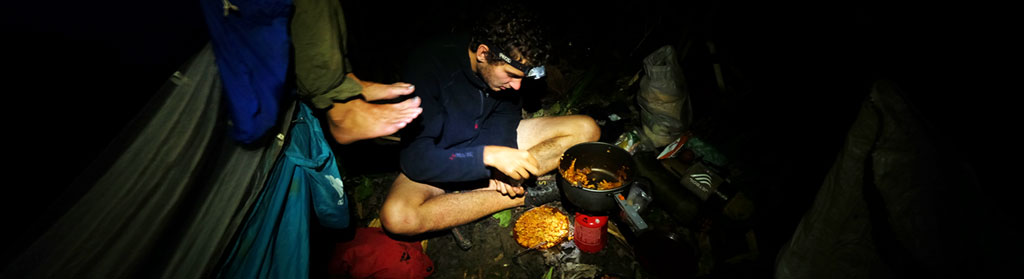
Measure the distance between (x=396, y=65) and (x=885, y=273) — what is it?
4.14 metres

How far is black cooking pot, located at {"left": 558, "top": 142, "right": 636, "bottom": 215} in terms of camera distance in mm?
2555

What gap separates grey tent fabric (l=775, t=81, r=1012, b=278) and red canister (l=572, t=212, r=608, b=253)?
141cm

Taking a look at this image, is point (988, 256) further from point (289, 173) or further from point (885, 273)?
point (289, 173)

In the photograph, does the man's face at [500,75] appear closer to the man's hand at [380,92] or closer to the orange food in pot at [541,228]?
the man's hand at [380,92]

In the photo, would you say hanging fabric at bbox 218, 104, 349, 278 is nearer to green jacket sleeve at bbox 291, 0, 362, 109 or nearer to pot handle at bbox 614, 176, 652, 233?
green jacket sleeve at bbox 291, 0, 362, 109

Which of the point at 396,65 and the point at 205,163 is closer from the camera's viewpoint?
the point at 205,163

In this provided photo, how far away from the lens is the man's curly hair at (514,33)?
8.12ft

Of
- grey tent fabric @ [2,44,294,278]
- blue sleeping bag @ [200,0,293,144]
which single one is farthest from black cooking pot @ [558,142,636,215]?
grey tent fabric @ [2,44,294,278]

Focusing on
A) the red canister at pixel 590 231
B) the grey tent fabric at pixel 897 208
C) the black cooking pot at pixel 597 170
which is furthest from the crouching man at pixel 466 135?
the grey tent fabric at pixel 897 208

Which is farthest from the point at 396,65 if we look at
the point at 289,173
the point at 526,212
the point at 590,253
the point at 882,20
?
the point at 882,20

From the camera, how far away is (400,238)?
9.79ft

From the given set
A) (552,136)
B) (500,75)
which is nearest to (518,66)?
(500,75)

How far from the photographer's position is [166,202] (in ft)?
4.31

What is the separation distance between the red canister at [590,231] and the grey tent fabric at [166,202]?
8.09 ft
